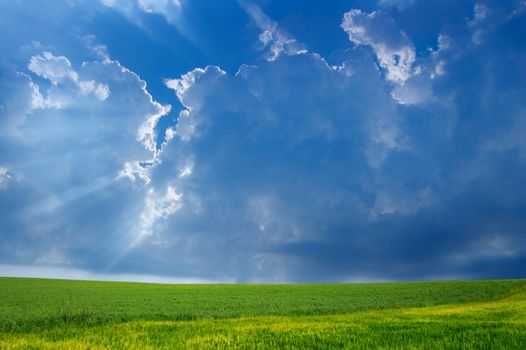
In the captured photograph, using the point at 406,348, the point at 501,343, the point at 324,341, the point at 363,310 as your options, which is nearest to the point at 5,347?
the point at 324,341

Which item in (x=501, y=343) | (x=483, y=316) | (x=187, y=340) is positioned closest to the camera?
(x=501, y=343)

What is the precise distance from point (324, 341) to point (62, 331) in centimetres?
1234

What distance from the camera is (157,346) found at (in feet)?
48.2

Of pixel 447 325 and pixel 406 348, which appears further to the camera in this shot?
pixel 447 325

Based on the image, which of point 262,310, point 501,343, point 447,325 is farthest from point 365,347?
point 262,310

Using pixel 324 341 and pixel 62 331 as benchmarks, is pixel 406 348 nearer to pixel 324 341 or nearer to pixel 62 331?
pixel 324 341

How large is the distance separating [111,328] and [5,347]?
19.1 feet

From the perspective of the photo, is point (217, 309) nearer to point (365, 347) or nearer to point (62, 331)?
point (62, 331)

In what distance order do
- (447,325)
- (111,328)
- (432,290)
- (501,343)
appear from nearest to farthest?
1. (501,343)
2. (447,325)
3. (111,328)
4. (432,290)

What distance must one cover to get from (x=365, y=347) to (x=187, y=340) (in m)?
6.60

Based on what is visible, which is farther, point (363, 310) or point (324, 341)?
point (363, 310)

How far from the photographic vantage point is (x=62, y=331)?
18.9 m

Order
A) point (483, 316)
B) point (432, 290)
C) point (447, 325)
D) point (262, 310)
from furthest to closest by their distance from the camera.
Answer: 1. point (432, 290)
2. point (262, 310)
3. point (483, 316)
4. point (447, 325)

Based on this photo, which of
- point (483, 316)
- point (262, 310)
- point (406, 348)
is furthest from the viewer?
point (262, 310)
